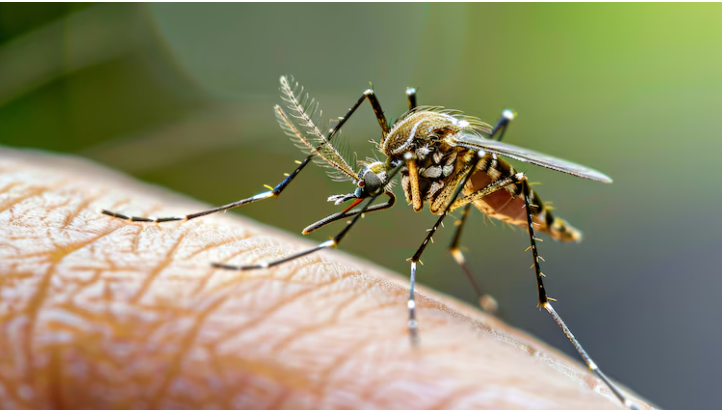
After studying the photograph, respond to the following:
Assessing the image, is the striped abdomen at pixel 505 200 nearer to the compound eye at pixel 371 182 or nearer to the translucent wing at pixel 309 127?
the compound eye at pixel 371 182

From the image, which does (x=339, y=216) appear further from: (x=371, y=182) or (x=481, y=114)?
(x=481, y=114)

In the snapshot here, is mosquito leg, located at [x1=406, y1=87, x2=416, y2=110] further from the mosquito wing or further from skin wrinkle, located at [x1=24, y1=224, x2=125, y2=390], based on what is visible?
skin wrinkle, located at [x1=24, y1=224, x2=125, y2=390]

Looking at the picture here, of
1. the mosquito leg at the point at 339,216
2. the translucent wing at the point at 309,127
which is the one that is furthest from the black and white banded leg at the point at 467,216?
the translucent wing at the point at 309,127

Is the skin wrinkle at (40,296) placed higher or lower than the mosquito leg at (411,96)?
lower

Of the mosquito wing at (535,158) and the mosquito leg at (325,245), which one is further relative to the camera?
the mosquito wing at (535,158)

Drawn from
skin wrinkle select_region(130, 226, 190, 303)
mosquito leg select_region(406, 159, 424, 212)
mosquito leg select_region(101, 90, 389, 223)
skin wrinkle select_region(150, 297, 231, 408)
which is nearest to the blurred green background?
mosquito leg select_region(101, 90, 389, 223)

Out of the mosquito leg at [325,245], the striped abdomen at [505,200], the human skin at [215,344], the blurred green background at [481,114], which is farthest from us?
the blurred green background at [481,114]

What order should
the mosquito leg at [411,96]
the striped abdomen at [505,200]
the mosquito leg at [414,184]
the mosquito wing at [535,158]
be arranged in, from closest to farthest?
the mosquito wing at [535,158] < the mosquito leg at [414,184] < the striped abdomen at [505,200] < the mosquito leg at [411,96]
